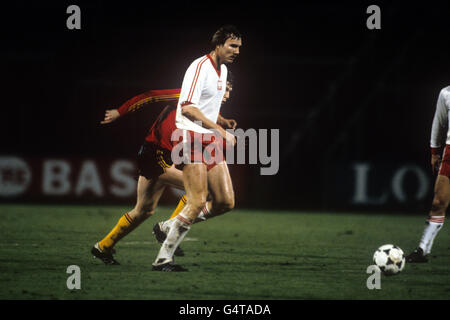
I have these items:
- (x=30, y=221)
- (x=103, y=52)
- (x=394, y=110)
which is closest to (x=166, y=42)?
(x=103, y=52)

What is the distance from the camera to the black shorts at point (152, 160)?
23.1 ft

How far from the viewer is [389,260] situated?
21.5 ft

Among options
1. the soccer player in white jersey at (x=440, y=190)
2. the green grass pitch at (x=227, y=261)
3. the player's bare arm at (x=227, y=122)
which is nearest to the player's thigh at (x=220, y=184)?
the player's bare arm at (x=227, y=122)

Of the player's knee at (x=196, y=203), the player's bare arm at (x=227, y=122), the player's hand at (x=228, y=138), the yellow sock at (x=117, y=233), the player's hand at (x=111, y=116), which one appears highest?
the player's hand at (x=111, y=116)

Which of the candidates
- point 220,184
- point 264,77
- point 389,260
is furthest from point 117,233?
point 264,77

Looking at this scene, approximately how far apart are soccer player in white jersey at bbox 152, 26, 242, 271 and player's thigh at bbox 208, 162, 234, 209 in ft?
0.07

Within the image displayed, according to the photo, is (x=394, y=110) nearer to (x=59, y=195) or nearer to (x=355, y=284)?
(x=59, y=195)

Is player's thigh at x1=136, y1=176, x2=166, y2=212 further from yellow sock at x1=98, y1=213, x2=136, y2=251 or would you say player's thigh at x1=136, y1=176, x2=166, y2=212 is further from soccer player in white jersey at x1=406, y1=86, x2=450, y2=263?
soccer player in white jersey at x1=406, y1=86, x2=450, y2=263

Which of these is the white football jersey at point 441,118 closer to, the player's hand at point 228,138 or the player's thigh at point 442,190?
the player's thigh at point 442,190

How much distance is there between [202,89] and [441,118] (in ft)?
8.40

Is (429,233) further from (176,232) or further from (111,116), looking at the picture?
(111,116)

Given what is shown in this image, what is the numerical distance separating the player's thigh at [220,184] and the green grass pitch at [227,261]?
615 millimetres

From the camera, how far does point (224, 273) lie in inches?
261

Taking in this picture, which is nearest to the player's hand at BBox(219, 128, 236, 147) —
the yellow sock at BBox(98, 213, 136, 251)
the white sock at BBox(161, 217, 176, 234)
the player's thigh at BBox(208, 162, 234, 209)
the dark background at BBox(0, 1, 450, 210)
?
the player's thigh at BBox(208, 162, 234, 209)
